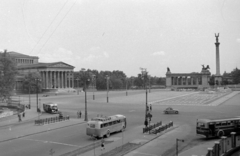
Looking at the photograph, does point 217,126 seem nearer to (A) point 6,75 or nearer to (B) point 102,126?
(B) point 102,126

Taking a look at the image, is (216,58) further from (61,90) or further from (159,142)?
(159,142)

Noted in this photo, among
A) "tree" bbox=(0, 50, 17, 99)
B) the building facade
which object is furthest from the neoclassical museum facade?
"tree" bbox=(0, 50, 17, 99)

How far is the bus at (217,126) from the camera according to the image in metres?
22.5

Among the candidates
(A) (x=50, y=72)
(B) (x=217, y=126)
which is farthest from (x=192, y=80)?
(B) (x=217, y=126)

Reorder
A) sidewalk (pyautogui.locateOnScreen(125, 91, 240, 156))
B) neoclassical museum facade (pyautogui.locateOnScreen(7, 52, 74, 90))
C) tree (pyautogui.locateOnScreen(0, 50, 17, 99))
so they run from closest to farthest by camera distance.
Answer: sidewalk (pyautogui.locateOnScreen(125, 91, 240, 156)) → tree (pyautogui.locateOnScreen(0, 50, 17, 99)) → neoclassical museum facade (pyautogui.locateOnScreen(7, 52, 74, 90))

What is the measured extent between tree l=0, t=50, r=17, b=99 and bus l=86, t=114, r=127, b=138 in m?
30.5

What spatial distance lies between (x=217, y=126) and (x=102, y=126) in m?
11.0

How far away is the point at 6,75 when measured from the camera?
50594 millimetres

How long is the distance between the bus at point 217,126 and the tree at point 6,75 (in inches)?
1559

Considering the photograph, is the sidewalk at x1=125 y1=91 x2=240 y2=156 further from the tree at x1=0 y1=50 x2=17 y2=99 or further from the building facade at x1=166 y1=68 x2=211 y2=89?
the building facade at x1=166 y1=68 x2=211 y2=89

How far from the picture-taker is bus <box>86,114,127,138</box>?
24.8m

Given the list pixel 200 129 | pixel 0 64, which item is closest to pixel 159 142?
pixel 200 129

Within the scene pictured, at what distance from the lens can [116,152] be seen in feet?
64.1

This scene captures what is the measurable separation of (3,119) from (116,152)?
29831 millimetres
